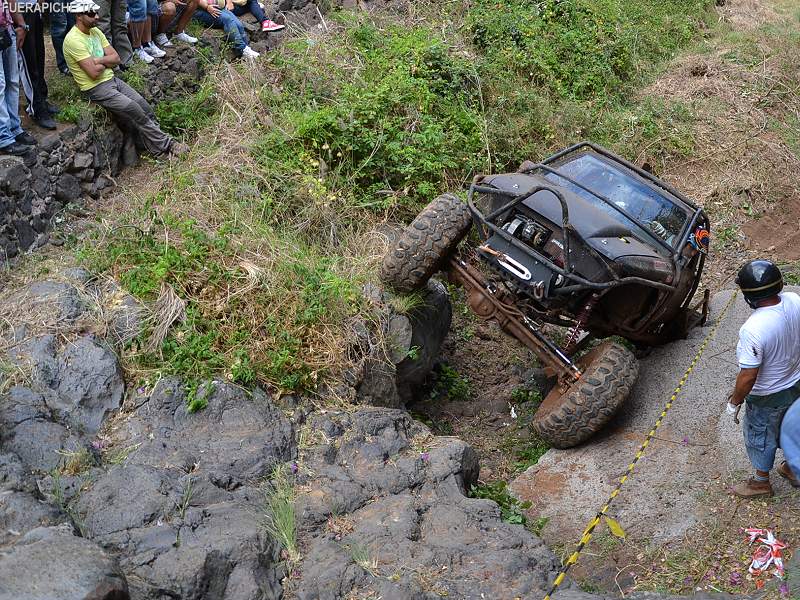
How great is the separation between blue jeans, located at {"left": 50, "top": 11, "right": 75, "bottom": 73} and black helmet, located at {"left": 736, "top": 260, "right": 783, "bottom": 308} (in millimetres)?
7560

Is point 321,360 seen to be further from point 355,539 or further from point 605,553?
point 605,553

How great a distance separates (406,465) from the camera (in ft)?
21.3

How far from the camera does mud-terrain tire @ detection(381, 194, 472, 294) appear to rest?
26.1ft

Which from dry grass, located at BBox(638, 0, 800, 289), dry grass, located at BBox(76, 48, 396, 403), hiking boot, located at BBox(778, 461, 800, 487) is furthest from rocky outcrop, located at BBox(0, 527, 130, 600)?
dry grass, located at BBox(638, 0, 800, 289)

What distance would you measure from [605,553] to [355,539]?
74.4 inches

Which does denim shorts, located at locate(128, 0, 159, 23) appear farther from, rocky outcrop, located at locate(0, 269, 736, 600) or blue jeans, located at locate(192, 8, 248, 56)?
rocky outcrop, located at locate(0, 269, 736, 600)

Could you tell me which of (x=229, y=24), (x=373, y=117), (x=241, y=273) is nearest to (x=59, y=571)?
(x=241, y=273)

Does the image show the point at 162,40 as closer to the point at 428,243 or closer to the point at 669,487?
the point at 428,243

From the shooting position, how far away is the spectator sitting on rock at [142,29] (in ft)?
33.7

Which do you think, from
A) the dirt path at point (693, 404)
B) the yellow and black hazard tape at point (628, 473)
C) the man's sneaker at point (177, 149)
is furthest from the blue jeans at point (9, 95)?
the yellow and black hazard tape at point (628, 473)

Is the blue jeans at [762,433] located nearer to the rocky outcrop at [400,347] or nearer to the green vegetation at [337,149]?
the rocky outcrop at [400,347]

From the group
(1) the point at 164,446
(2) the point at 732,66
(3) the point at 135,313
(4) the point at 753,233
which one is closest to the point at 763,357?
(1) the point at 164,446

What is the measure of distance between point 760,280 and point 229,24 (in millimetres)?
8343

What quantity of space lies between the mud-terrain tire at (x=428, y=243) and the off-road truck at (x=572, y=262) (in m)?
0.01
